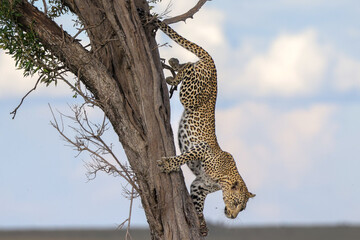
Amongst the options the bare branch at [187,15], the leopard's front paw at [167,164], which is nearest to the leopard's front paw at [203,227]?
the leopard's front paw at [167,164]

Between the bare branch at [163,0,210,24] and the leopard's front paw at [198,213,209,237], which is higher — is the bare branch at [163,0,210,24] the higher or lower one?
the higher one

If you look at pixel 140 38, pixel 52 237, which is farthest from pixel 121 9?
pixel 52 237

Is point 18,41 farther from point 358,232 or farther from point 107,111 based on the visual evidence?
point 358,232

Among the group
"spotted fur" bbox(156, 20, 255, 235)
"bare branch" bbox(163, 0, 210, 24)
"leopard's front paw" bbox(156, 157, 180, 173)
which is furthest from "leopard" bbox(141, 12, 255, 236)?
"leopard's front paw" bbox(156, 157, 180, 173)

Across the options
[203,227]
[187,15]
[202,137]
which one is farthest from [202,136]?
[187,15]

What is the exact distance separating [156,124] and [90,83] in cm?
131

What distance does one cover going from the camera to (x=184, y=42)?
11.0m

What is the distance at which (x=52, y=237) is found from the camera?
107 ft

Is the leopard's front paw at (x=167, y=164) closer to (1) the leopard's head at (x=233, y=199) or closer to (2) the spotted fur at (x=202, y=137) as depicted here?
(2) the spotted fur at (x=202, y=137)

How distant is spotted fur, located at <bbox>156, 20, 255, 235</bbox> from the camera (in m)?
10.9

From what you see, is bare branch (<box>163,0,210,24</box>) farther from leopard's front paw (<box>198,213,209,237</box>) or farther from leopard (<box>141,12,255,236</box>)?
leopard's front paw (<box>198,213,209,237</box>)

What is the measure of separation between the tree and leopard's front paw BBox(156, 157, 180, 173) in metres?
0.07

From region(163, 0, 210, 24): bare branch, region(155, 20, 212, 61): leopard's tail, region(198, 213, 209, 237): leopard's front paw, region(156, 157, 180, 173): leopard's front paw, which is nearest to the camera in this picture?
region(156, 157, 180, 173): leopard's front paw

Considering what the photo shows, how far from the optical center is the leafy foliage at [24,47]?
10.6 meters
